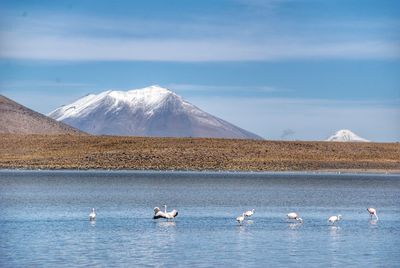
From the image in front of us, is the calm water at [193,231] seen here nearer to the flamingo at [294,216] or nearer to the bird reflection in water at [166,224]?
the bird reflection in water at [166,224]

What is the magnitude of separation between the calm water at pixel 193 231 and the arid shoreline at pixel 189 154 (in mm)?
53951

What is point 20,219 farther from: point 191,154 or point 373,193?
point 191,154

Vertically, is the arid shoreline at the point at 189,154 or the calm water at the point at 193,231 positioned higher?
the arid shoreline at the point at 189,154

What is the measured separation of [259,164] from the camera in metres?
125

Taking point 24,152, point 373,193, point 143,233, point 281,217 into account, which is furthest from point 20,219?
point 24,152

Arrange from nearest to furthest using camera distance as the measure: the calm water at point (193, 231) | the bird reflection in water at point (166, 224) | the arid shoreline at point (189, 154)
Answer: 1. the calm water at point (193, 231)
2. the bird reflection in water at point (166, 224)
3. the arid shoreline at point (189, 154)

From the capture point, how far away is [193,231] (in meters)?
39.7

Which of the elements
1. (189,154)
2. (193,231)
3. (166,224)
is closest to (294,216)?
(166,224)

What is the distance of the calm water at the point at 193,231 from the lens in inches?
1205

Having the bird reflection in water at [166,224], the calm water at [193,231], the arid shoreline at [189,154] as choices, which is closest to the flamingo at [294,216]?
the calm water at [193,231]

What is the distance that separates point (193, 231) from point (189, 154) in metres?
88.7

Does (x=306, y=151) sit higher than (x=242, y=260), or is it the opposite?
(x=306, y=151)

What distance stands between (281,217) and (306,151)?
92227 millimetres

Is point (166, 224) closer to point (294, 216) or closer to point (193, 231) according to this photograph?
point (193, 231)
